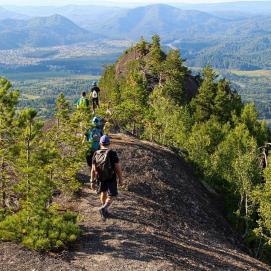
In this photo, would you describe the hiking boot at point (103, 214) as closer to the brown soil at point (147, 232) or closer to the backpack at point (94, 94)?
the brown soil at point (147, 232)

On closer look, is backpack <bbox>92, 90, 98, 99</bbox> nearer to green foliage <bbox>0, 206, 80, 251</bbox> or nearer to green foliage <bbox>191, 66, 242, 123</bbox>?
green foliage <bbox>0, 206, 80, 251</bbox>

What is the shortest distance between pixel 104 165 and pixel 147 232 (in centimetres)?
427

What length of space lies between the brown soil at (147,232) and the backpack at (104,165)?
2.57 metres

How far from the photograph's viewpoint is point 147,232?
20.4 m

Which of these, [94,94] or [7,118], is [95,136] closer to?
[7,118]

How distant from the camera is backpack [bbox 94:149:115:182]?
59.8ft

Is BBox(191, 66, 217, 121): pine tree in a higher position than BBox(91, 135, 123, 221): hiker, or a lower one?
lower

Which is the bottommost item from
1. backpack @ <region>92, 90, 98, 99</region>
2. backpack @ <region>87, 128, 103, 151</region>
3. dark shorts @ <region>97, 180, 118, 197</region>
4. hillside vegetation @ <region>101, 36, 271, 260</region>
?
hillside vegetation @ <region>101, 36, 271, 260</region>

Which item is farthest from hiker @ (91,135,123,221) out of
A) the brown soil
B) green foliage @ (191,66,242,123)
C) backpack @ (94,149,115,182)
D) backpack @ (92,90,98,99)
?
green foliage @ (191,66,242,123)

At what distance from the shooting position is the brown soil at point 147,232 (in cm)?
1678

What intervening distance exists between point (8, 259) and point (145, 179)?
14630 mm

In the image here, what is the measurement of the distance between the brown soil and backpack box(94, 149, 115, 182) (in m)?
2.57

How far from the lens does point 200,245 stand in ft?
73.1

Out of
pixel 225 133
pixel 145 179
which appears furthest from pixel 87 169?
pixel 225 133
